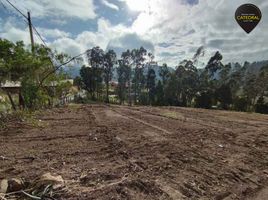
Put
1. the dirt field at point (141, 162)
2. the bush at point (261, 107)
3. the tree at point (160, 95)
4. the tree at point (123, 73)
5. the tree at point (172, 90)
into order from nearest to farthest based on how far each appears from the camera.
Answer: the dirt field at point (141, 162)
the bush at point (261, 107)
the tree at point (160, 95)
the tree at point (172, 90)
the tree at point (123, 73)

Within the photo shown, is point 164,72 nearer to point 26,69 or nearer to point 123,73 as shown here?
point 123,73

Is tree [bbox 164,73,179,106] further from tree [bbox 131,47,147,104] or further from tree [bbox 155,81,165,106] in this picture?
tree [bbox 131,47,147,104]

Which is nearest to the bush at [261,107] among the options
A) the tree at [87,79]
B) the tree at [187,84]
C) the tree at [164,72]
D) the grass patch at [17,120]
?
the tree at [187,84]

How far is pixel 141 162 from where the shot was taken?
575cm

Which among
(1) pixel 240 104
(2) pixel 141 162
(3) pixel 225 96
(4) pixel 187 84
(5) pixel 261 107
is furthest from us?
(4) pixel 187 84

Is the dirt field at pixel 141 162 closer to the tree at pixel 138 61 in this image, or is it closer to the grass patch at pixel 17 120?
the grass patch at pixel 17 120

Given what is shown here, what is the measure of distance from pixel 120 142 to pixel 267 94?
33.4m

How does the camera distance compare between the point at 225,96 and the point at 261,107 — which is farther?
the point at 225,96

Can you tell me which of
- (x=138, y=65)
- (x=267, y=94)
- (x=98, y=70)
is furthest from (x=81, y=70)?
(x=267, y=94)

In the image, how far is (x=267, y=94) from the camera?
36281 millimetres

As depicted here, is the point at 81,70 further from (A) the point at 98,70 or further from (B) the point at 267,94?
(B) the point at 267,94

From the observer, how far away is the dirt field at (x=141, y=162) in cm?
452

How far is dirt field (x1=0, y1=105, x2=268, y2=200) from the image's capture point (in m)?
4.52

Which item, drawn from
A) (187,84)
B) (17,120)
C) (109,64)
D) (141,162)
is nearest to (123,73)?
(109,64)
